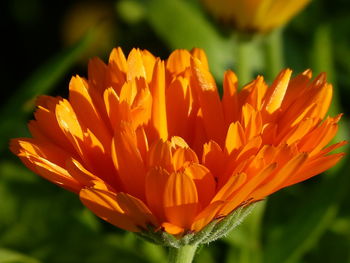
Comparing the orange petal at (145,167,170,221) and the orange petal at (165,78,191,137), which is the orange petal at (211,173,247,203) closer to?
the orange petal at (145,167,170,221)

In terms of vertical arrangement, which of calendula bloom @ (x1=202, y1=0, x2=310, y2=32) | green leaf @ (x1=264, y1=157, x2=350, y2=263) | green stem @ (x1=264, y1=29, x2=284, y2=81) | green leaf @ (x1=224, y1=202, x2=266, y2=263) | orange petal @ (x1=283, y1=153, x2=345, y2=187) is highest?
orange petal @ (x1=283, y1=153, x2=345, y2=187)

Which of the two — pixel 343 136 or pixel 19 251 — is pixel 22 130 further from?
pixel 343 136

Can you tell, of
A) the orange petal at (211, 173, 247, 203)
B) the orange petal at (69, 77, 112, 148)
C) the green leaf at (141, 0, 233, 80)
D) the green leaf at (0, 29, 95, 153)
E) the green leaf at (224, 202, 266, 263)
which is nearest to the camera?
the orange petal at (211, 173, 247, 203)

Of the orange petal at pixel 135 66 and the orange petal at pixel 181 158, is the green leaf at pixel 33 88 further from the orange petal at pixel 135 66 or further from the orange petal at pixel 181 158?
the orange petal at pixel 181 158

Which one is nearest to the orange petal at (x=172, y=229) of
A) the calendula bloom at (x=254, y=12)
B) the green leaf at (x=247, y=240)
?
the green leaf at (x=247, y=240)

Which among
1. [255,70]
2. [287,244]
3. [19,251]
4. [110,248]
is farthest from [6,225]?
[255,70]

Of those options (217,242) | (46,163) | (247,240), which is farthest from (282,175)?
(217,242)

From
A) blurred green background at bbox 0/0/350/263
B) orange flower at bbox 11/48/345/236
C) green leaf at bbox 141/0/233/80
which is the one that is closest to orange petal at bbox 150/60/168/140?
orange flower at bbox 11/48/345/236

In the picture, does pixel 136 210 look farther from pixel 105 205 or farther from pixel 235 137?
pixel 235 137
